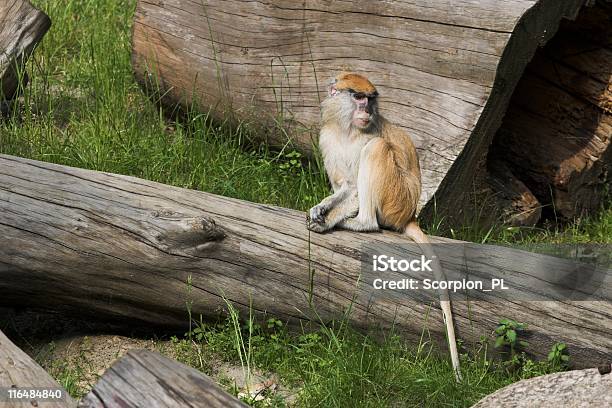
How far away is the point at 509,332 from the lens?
4395 mm

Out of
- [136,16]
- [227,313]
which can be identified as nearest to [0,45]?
[136,16]

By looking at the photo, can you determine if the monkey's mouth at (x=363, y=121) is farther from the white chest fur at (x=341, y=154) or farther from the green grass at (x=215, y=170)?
the green grass at (x=215, y=170)

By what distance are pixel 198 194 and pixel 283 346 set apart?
Result: 897mm

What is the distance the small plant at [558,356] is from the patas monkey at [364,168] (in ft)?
2.66

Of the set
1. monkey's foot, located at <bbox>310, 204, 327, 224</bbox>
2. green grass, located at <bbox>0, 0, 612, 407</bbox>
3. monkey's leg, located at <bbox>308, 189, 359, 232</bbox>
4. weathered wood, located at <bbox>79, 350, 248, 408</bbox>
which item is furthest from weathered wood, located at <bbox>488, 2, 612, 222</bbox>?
weathered wood, located at <bbox>79, 350, 248, 408</bbox>

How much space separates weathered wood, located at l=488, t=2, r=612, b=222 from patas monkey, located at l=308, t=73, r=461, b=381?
162 cm

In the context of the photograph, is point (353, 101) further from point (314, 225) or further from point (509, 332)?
point (509, 332)

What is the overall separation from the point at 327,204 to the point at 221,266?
672 millimetres

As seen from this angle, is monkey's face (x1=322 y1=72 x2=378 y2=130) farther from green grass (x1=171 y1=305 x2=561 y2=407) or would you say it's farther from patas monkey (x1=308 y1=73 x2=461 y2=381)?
green grass (x1=171 y1=305 x2=561 y2=407)

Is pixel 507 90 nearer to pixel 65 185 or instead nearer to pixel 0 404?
pixel 65 185

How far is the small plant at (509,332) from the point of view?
4414 mm

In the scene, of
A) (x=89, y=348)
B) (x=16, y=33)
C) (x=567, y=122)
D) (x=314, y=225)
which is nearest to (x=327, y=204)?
(x=314, y=225)

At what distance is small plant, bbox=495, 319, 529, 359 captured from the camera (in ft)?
14.5

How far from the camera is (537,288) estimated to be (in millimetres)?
4453
